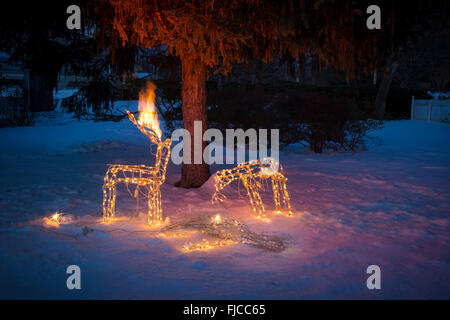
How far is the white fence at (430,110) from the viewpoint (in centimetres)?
2252

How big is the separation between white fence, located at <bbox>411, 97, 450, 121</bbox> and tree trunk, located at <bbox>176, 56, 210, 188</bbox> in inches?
798

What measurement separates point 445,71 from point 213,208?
3199 cm

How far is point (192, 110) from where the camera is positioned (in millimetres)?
7281

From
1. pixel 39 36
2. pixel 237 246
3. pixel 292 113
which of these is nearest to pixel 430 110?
pixel 292 113

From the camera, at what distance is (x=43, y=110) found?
1934 cm

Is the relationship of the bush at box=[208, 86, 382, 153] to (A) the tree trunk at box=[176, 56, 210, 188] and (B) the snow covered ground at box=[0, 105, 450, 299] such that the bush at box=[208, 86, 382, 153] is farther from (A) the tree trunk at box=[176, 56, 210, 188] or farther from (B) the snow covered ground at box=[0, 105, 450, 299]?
(A) the tree trunk at box=[176, 56, 210, 188]

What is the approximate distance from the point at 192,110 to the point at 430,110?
832 inches

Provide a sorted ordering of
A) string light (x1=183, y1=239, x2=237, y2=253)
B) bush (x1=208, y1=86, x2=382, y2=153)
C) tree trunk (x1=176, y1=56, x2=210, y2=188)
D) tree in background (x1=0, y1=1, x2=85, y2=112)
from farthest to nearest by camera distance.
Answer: bush (x1=208, y1=86, x2=382, y2=153), tree trunk (x1=176, y1=56, x2=210, y2=188), tree in background (x1=0, y1=1, x2=85, y2=112), string light (x1=183, y1=239, x2=237, y2=253)

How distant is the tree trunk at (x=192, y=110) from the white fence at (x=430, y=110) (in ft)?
66.5

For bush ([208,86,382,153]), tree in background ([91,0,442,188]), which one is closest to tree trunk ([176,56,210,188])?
tree in background ([91,0,442,188])

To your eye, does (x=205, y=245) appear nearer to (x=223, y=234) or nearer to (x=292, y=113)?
(x=223, y=234)

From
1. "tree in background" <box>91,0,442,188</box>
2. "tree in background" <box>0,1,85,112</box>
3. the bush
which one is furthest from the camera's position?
the bush

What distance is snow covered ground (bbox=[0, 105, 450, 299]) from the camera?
326cm
